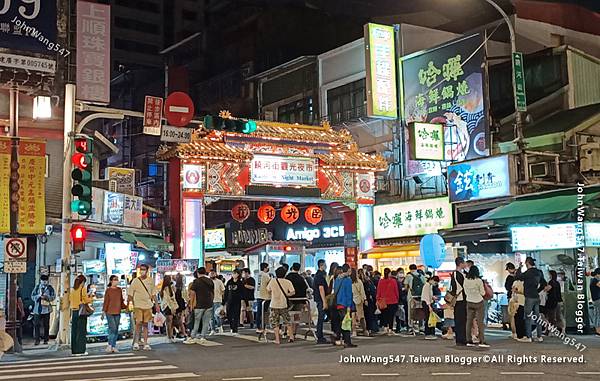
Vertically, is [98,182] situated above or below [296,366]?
above

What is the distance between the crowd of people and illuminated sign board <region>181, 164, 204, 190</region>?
13.9 feet

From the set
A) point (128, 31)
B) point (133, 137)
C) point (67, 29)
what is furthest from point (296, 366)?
point (128, 31)

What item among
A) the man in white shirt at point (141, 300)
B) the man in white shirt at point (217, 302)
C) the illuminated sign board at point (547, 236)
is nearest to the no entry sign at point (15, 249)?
the man in white shirt at point (141, 300)

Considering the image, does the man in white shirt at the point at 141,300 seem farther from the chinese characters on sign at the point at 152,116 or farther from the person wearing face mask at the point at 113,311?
the chinese characters on sign at the point at 152,116

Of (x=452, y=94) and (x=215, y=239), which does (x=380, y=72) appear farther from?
(x=215, y=239)

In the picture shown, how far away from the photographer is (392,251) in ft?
93.3

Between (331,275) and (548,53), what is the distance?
1425 cm

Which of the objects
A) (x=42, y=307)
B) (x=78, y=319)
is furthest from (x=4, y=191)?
(x=78, y=319)

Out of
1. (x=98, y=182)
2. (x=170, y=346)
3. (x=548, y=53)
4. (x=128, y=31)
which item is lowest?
(x=170, y=346)

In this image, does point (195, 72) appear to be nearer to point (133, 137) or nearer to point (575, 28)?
point (133, 137)

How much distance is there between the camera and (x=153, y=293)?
18.3 m

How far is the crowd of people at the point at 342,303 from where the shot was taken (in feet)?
54.8

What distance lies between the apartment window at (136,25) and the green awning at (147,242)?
186ft

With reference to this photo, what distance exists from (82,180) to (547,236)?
12.6 m
